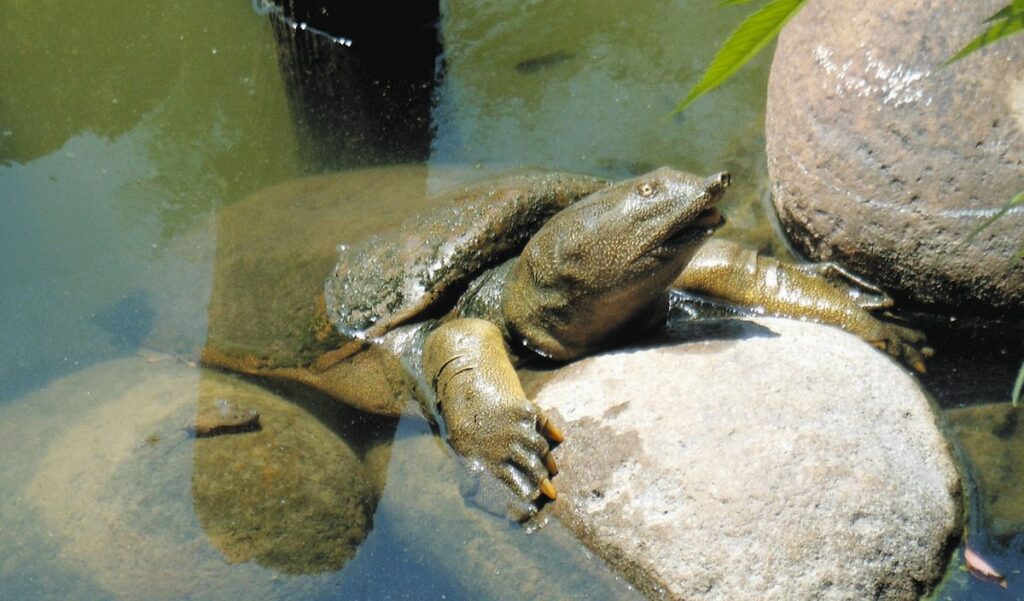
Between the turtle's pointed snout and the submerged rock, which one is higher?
the turtle's pointed snout

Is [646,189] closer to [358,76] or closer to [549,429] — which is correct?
[549,429]

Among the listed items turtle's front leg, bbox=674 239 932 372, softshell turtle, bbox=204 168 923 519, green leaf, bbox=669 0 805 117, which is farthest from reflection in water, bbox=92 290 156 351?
green leaf, bbox=669 0 805 117

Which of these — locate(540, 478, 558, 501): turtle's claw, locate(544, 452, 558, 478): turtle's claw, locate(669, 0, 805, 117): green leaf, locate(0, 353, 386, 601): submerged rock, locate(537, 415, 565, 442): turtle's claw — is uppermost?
locate(669, 0, 805, 117): green leaf

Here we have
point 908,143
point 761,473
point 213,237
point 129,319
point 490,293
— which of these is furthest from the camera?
point 213,237

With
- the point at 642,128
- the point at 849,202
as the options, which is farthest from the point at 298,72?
the point at 849,202

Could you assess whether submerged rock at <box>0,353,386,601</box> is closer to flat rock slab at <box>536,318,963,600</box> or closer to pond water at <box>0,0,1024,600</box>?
pond water at <box>0,0,1024,600</box>

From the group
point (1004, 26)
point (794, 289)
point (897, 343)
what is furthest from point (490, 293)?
point (1004, 26)

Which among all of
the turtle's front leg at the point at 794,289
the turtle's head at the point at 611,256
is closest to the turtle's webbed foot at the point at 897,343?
the turtle's front leg at the point at 794,289
